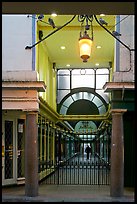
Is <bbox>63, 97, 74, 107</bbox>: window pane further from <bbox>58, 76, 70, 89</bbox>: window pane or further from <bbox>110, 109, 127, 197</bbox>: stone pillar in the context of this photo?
<bbox>110, 109, 127, 197</bbox>: stone pillar

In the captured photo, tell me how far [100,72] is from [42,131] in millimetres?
9636

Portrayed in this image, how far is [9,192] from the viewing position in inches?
543

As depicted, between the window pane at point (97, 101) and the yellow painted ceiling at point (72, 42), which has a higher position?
the yellow painted ceiling at point (72, 42)

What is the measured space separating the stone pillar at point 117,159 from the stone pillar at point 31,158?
7.94ft

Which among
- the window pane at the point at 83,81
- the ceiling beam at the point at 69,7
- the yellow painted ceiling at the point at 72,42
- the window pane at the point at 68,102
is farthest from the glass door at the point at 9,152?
the window pane at the point at 83,81

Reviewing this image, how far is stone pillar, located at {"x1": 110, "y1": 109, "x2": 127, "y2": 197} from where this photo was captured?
42.6ft

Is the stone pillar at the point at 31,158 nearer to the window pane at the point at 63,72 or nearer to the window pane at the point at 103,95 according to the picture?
the window pane at the point at 63,72

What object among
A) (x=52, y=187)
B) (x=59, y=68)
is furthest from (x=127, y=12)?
(x=59, y=68)

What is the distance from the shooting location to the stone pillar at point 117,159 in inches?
512

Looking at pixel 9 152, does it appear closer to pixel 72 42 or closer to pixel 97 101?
pixel 72 42

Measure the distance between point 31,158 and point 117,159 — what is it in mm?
2703

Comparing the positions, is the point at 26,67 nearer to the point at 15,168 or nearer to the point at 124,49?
the point at 124,49

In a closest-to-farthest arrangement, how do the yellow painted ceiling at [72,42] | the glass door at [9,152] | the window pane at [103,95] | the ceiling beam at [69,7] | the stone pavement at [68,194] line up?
the ceiling beam at [69,7] → the stone pavement at [68,194] → the glass door at [9,152] → the yellow painted ceiling at [72,42] → the window pane at [103,95]

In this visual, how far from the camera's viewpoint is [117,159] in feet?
43.1
